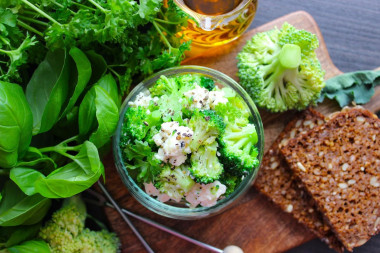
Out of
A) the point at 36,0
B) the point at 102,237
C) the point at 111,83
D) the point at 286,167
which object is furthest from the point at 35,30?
the point at 286,167

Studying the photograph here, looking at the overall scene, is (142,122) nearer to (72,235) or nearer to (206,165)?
(206,165)

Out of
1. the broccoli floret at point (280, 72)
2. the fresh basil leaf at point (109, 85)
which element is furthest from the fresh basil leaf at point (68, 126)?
the broccoli floret at point (280, 72)

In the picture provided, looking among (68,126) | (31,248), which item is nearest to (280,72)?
(68,126)

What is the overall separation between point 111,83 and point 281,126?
37.4 inches

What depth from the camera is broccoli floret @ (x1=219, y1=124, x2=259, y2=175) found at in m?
1.69

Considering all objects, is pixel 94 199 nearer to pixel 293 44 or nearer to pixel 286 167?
pixel 286 167

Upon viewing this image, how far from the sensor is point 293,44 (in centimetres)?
203

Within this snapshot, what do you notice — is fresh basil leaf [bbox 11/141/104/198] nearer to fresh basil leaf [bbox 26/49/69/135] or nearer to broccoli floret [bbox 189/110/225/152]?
fresh basil leaf [bbox 26/49/69/135]

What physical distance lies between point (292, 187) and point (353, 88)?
2.02 feet

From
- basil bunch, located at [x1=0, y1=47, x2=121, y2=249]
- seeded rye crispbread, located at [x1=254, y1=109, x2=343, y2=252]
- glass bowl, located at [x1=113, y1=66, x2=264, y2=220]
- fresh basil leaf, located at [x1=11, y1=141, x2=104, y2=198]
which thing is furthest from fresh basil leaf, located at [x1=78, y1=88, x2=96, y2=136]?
seeded rye crispbread, located at [x1=254, y1=109, x2=343, y2=252]

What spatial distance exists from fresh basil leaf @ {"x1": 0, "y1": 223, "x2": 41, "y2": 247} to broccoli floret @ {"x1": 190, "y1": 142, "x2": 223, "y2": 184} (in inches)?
34.8

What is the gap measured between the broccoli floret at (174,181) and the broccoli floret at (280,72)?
617 mm

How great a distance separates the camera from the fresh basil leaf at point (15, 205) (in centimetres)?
170

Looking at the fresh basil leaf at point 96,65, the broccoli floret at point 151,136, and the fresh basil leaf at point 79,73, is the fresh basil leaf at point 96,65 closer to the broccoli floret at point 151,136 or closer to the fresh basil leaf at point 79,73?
the fresh basil leaf at point 79,73
